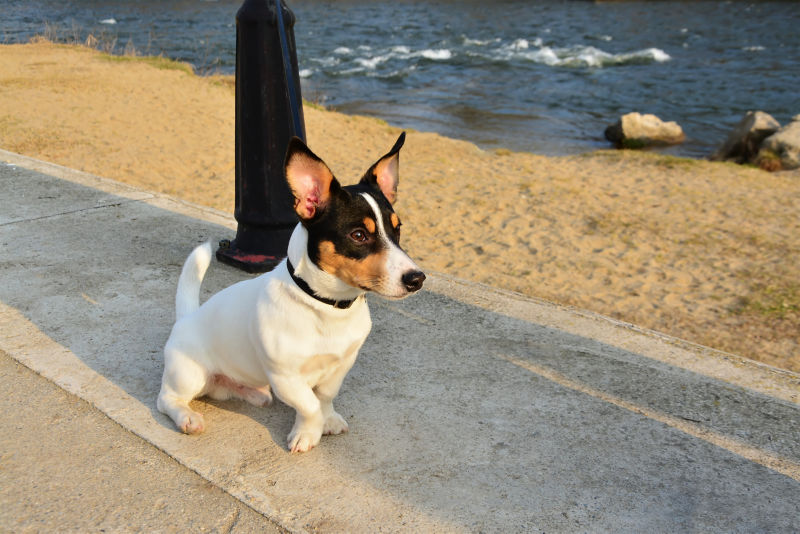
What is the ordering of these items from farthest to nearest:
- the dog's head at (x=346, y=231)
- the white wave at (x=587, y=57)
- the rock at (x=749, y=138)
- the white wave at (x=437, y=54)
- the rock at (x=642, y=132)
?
the white wave at (x=437, y=54) → the white wave at (x=587, y=57) → the rock at (x=642, y=132) → the rock at (x=749, y=138) → the dog's head at (x=346, y=231)

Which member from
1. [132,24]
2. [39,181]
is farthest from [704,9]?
[39,181]

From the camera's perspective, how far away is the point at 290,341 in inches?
99.1

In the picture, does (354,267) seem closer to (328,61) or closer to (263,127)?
(263,127)

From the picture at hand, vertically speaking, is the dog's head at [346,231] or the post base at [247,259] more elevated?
the dog's head at [346,231]

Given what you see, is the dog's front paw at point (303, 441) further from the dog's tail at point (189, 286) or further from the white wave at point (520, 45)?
the white wave at point (520, 45)

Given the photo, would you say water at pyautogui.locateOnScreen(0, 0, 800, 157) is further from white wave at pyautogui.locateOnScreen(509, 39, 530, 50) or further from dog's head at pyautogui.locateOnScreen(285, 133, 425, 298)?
dog's head at pyautogui.locateOnScreen(285, 133, 425, 298)

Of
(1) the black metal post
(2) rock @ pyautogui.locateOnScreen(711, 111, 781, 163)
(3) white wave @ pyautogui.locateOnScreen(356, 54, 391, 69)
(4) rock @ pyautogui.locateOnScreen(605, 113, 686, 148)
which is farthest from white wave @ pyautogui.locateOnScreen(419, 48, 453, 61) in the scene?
(1) the black metal post

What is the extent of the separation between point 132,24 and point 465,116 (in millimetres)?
18482

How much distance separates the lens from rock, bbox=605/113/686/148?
13984 millimetres

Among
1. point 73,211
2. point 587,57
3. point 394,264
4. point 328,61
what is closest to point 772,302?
point 394,264

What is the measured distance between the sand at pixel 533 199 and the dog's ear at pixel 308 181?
11.0 ft

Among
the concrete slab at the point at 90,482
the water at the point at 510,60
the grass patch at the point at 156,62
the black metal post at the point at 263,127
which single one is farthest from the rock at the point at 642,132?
the concrete slab at the point at 90,482

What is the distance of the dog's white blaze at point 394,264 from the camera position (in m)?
2.42

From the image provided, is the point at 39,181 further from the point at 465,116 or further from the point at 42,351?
the point at 465,116
